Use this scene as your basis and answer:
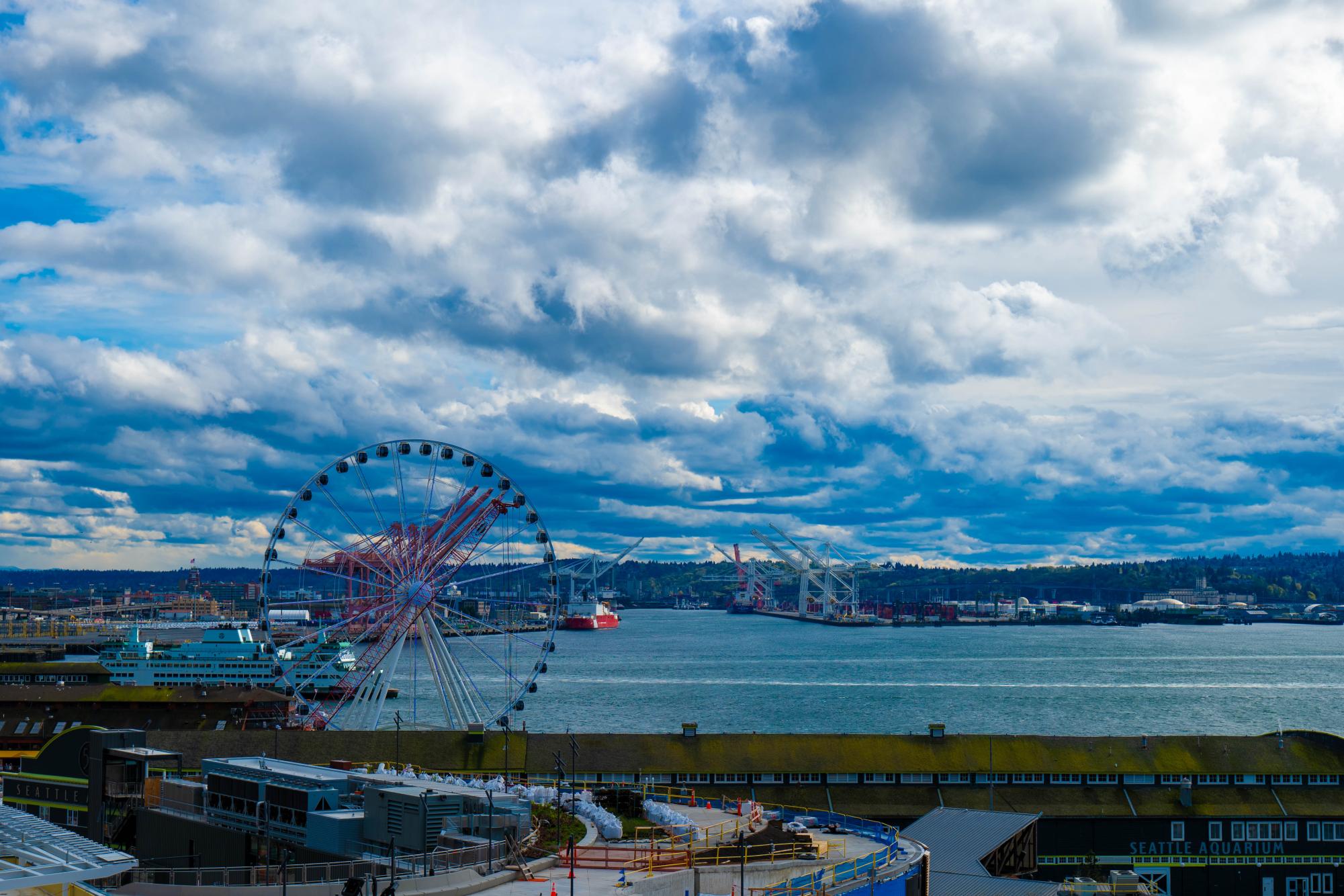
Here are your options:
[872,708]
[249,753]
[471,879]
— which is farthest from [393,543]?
[872,708]

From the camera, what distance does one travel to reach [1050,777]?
48.6 meters

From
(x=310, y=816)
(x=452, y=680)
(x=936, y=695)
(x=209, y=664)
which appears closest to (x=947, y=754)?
(x=452, y=680)

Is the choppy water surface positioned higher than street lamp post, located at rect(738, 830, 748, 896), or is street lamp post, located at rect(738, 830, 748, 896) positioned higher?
street lamp post, located at rect(738, 830, 748, 896)

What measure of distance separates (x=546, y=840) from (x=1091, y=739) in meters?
30.2

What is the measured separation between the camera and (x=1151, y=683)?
473 ft

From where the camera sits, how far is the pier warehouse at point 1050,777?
46.2 meters

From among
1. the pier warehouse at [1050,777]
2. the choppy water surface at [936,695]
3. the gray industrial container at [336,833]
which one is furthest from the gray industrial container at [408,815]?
the choppy water surface at [936,695]

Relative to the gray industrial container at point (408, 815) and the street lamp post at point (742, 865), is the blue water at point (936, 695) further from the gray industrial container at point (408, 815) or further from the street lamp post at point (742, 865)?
the gray industrial container at point (408, 815)

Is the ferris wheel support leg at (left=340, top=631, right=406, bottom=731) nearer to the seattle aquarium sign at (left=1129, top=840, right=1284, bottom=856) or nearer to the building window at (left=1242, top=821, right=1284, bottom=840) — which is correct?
the seattle aquarium sign at (left=1129, top=840, right=1284, bottom=856)

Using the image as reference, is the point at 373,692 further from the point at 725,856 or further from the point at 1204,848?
the point at 1204,848

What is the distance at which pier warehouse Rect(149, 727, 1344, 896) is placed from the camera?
4625 centimetres

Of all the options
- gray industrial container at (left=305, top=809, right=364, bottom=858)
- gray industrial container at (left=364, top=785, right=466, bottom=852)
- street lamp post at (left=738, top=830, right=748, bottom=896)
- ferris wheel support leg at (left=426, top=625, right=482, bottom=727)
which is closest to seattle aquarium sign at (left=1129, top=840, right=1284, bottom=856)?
street lamp post at (left=738, top=830, right=748, bottom=896)

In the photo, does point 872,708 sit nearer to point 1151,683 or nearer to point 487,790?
point 1151,683

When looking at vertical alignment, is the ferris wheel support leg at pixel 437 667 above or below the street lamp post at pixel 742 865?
above
